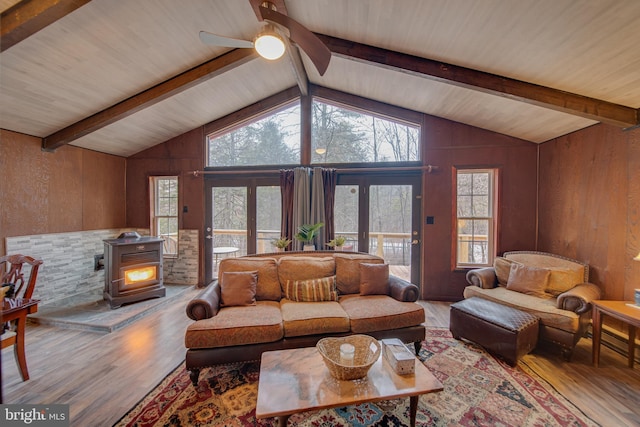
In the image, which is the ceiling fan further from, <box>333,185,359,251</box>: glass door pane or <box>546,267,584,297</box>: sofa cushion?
<box>546,267,584,297</box>: sofa cushion

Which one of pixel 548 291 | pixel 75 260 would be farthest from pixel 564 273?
pixel 75 260

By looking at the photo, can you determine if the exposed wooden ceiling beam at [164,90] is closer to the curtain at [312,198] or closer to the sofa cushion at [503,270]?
the curtain at [312,198]

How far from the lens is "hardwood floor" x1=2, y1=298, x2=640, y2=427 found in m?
2.10

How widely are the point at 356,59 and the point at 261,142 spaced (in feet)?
7.42

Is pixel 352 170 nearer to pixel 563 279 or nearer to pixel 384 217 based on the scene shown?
pixel 384 217

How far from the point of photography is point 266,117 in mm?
4988

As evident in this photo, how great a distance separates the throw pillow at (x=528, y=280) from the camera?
3.22 metres

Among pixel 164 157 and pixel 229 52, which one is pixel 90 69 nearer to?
pixel 229 52

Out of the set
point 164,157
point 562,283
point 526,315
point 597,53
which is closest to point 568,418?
point 526,315

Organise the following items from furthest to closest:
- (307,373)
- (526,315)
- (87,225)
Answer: (87,225) → (526,315) → (307,373)

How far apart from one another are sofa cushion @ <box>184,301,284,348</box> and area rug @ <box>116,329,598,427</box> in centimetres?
37

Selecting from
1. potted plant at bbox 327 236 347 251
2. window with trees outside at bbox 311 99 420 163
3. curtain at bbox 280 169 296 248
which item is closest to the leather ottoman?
potted plant at bbox 327 236 347 251

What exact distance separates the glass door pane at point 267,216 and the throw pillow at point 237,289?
1.94 metres

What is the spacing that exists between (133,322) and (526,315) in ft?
14.7
